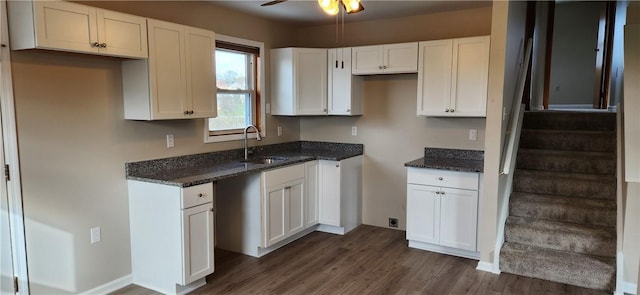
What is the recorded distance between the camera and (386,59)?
4.33 meters

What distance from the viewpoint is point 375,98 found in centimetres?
474

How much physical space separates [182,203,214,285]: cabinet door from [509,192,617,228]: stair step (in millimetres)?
2736

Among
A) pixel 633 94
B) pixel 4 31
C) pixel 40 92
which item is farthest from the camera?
pixel 633 94

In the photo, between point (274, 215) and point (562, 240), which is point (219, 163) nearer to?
point (274, 215)

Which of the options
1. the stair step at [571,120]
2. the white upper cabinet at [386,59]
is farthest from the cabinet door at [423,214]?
the stair step at [571,120]

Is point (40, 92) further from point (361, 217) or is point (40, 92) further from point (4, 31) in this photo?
point (361, 217)

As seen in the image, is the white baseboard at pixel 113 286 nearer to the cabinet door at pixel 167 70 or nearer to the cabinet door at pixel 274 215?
the cabinet door at pixel 274 215

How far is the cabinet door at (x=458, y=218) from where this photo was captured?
3.79 meters

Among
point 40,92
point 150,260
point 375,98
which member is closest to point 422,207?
point 375,98

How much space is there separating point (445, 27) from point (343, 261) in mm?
2578

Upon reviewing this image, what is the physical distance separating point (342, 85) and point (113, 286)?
9.53 feet

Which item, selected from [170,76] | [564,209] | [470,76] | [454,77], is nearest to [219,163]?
[170,76]

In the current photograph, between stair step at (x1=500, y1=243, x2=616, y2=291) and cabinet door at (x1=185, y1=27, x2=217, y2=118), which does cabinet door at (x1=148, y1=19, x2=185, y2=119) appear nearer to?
cabinet door at (x1=185, y1=27, x2=217, y2=118)

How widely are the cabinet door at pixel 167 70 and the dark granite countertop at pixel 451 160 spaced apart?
2164 mm
